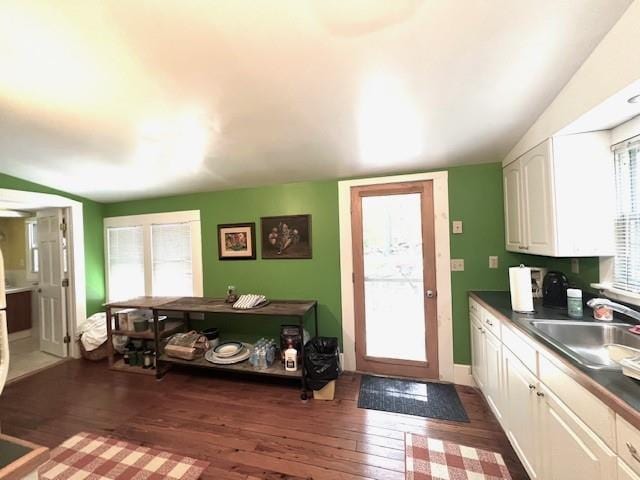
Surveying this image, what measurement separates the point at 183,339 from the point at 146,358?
1.90 feet

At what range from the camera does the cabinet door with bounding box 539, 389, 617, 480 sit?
0.96m

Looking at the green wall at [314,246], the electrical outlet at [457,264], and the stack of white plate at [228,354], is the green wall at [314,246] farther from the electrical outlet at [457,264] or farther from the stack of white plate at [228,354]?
the stack of white plate at [228,354]

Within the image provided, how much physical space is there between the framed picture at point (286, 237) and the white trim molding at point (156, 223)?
94 cm

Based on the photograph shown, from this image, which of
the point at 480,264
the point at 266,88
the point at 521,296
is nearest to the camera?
the point at 266,88

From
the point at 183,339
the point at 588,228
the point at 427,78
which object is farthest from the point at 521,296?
the point at 183,339

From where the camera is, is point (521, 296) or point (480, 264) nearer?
point (521, 296)

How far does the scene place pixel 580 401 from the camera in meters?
1.07

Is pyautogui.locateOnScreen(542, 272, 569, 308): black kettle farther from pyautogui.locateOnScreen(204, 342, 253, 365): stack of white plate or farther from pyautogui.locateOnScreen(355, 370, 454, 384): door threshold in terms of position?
pyautogui.locateOnScreen(204, 342, 253, 365): stack of white plate

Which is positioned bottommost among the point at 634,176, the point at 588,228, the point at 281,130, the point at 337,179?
the point at 588,228

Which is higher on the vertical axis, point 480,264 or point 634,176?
point 634,176

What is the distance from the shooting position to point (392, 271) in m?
2.77

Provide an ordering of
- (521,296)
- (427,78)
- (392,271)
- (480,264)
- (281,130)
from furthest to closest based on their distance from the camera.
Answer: (392,271), (480,264), (281,130), (521,296), (427,78)

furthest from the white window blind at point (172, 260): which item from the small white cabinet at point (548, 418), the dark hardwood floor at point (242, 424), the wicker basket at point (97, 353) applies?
the small white cabinet at point (548, 418)

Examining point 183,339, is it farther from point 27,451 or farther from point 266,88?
point 266,88
